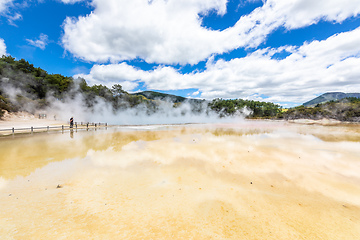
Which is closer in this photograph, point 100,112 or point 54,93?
point 54,93

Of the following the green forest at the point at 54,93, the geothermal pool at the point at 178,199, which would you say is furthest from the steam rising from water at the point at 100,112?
the geothermal pool at the point at 178,199

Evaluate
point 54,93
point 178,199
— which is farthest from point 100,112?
point 178,199

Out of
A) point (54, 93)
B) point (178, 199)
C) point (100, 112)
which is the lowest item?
point (178, 199)

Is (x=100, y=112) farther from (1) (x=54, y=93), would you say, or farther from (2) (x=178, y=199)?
(2) (x=178, y=199)

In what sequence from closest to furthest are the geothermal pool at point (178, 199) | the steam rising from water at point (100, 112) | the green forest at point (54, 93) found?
the geothermal pool at point (178, 199)
the green forest at point (54, 93)
the steam rising from water at point (100, 112)

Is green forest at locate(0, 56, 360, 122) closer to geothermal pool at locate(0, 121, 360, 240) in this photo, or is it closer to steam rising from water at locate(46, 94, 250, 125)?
steam rising from water at locate(46, 94, 250, 125)

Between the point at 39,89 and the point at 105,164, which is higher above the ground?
the point at 39,89

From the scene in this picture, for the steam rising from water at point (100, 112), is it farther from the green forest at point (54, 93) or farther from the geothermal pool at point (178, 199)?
the geothermal pool at point (178, 199)

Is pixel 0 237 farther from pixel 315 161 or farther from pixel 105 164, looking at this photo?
pixel 315 161

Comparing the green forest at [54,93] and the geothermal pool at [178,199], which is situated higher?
the green forest at [54,93]

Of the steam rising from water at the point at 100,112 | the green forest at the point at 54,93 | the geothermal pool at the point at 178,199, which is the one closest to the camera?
the geothermal pool at the point at 178,199

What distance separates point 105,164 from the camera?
7.98 meters

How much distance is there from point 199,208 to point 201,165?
356cm

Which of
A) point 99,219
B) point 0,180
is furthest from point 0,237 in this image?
point 0,180
